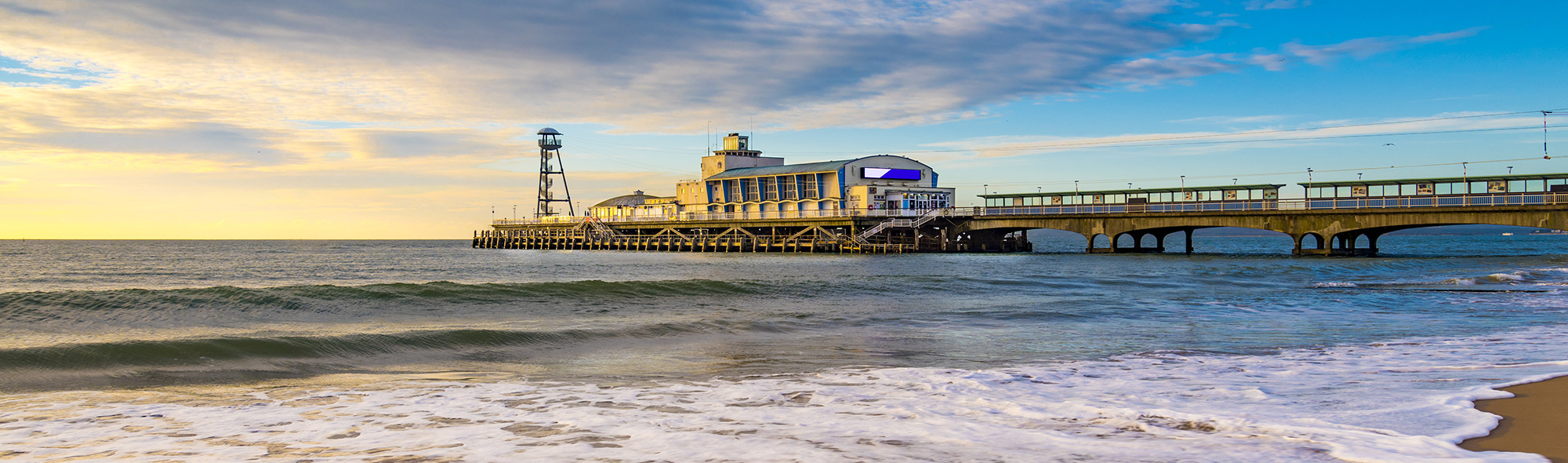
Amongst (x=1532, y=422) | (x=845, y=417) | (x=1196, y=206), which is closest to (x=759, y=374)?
(x=845, y=417)

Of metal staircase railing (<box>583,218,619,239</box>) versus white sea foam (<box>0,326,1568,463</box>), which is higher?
metal staircase railing (<box>583,218,619,239</box>)

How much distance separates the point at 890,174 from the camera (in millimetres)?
72312

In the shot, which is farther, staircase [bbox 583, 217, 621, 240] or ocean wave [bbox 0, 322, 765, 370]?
staircase [bbox 583, 217, 621, 240]

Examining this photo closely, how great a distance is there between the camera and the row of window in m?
72.9

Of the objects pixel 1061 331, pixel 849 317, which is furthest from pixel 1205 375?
pixel 849 317

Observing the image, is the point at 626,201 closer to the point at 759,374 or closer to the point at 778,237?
the point at 778,237

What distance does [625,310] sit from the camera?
2055 centimetres

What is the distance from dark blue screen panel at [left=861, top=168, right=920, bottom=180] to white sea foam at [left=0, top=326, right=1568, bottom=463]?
60.5 meters

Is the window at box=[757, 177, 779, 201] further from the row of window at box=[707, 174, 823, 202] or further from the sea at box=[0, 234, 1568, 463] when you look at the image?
the sea at box=[0, 234, 1568, 463]

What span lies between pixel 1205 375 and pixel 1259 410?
2.46 m

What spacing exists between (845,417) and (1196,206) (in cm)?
5177

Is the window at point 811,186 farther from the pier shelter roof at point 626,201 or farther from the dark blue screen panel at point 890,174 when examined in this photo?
the pier shelter roof at point 626,201

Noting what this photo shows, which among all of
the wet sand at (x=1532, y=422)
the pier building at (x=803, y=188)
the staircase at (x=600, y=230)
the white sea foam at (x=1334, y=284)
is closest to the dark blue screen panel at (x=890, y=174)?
the pier building at (x=803, y=188)

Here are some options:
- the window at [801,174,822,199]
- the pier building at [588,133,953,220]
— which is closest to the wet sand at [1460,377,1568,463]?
the pier building at [588,133,953,220]
